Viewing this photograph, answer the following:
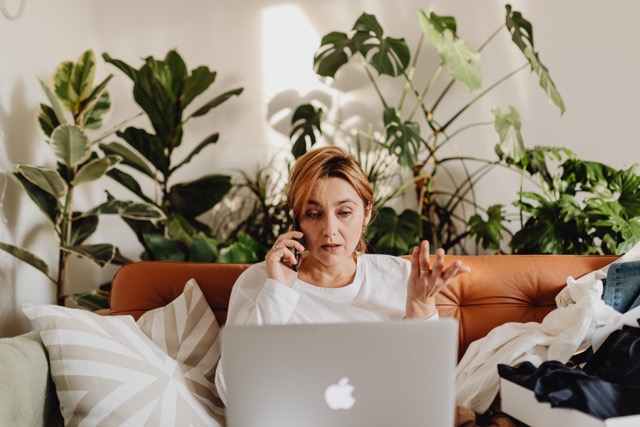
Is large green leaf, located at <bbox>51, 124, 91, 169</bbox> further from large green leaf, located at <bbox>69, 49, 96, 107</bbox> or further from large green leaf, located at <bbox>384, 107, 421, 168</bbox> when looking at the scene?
large green leaf, located at <bbox>384, 107, 421, 168</bbox>

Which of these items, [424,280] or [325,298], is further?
[325,298]

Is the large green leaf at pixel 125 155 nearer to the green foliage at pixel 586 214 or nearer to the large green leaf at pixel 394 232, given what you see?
the large green leaf at pixel 394 232

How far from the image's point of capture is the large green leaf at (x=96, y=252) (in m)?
2.36

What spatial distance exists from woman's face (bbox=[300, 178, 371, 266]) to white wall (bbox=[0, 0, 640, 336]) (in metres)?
1.30

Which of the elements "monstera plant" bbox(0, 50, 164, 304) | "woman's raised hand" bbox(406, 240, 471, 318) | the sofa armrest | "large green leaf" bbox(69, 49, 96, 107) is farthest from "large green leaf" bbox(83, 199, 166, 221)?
"woman's raised hand" bbox(406, 240, 471, 318)

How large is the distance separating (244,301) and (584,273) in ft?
3.57

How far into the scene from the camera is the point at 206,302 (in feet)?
6.23

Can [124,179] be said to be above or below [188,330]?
above

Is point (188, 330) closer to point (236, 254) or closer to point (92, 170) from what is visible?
point (236, 254)

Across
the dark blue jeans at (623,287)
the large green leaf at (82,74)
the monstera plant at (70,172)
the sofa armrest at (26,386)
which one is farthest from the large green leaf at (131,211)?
the dark blue jeans at (623,287)

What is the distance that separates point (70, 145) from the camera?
235 cm

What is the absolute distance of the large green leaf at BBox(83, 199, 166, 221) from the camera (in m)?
2.45

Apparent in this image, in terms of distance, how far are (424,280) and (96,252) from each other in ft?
4.51

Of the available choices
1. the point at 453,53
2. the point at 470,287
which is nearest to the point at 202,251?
the point at 470,287
